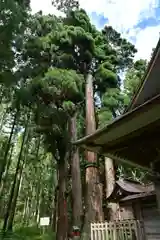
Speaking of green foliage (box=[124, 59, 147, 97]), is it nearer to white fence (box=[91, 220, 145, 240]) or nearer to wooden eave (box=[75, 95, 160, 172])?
white fence (box=[91, 220, 145, 240])

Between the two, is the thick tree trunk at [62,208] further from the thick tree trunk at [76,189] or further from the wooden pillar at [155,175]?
the wooden pillar at [155,175]

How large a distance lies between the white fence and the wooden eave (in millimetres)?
2416

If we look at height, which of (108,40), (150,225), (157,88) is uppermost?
(108,40)

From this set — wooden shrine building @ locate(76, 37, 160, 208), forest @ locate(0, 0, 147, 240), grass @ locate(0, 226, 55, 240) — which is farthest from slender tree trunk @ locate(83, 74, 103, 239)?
wooden shrine building @ locate(76, 37, 160, 208)

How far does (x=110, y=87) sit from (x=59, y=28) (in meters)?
3.52

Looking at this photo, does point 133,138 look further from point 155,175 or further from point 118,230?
point 118,230

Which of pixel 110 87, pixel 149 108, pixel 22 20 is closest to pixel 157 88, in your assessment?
pixel 149 108

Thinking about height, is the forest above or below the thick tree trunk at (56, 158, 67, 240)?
above

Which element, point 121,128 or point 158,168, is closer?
point 121,128

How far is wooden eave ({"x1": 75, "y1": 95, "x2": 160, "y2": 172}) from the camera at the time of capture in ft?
6.71

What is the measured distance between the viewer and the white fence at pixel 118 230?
186 inches

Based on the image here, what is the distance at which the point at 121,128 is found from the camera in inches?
89.4

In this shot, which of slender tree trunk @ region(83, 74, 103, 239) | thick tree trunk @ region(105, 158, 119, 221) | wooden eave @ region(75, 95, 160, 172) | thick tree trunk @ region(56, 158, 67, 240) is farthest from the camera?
thick tree trunk @ region(105, 158, 119, 221)

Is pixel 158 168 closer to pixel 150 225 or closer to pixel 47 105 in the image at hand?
pixel 150 225
